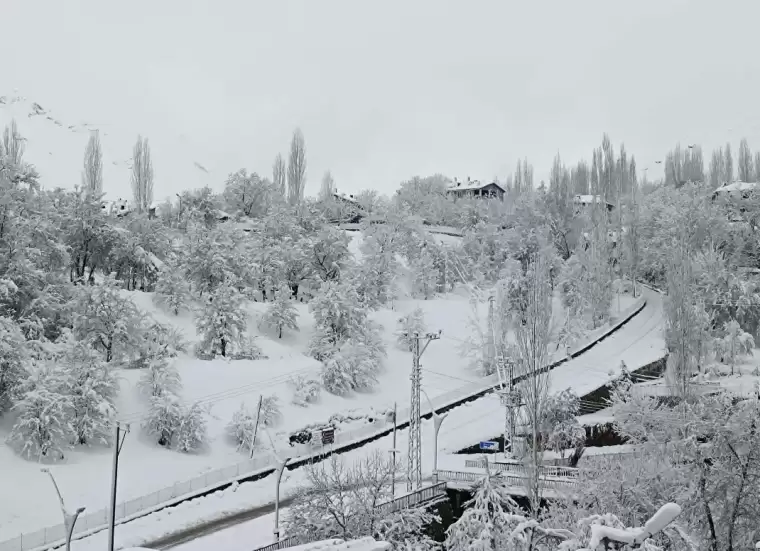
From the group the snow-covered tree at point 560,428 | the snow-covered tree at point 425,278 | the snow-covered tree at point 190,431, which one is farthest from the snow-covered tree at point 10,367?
the snow-covered tree at point 425,278

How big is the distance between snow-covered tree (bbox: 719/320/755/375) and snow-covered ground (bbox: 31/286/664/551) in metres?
4.27

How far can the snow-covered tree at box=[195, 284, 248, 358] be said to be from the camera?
38375 mm

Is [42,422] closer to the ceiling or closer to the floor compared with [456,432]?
closer to the ceiling

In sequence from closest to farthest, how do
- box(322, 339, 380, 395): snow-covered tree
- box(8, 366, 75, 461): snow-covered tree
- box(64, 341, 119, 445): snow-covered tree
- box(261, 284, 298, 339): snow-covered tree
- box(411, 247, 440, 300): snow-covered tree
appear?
box(8, 366, 75, 461): snow-covered tree, box(64, 341, 119, 445): snow-covered tree, box(322, 339, 380, 395): snow-covered tree, box(261, 284, 298, 339): snow-covered tree, box(411, 247, 440, 300): snow-covered tree

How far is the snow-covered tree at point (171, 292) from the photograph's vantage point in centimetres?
4231

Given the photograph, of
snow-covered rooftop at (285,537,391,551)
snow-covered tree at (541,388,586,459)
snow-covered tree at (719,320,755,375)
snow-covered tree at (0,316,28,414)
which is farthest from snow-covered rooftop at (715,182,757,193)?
snow-covered rooftop at (285,537,391,551)

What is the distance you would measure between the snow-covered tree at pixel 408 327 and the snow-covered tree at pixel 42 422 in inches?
929

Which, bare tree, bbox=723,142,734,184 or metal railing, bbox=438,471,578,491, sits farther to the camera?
bare tree, bbox=723,142,734,184

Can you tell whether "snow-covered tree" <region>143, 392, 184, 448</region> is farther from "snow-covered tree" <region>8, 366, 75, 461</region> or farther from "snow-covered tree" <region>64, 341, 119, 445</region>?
"snow-covered tree" <region>8, 366, 75, 461</region>

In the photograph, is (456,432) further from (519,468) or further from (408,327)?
(408,327)

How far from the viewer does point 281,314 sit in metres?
43.2

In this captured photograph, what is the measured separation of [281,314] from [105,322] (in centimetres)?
1153

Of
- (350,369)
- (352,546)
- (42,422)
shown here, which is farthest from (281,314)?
(352,546)

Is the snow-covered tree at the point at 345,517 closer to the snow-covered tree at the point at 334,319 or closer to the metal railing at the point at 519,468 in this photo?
the metal railing at the point at 519,468
